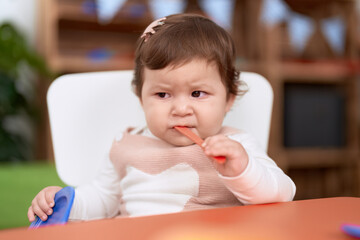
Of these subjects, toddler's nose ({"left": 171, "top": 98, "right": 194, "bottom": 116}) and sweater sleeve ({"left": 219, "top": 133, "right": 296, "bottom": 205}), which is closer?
sweater sleeve ({"left": 219, "top": 133, "right": 296, "bottom": 205})

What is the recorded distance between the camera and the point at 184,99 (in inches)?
28.4

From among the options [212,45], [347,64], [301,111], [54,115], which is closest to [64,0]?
[301,111]

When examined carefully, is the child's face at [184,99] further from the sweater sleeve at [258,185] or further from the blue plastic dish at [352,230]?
the blue plastic dish at [352,230]

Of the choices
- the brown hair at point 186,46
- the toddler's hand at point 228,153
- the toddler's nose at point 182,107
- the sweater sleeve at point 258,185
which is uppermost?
the brown hair at point 186,46

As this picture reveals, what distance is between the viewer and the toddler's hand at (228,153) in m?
0.55

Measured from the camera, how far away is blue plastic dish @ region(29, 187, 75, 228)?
0.61m

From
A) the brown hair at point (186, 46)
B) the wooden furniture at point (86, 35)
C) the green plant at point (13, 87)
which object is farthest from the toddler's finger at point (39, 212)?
the wooden furniture at point (86, 35)

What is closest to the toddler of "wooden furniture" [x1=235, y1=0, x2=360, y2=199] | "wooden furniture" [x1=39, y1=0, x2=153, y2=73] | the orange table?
the orange table

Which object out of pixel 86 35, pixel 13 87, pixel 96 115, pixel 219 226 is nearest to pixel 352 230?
pixel 219 226

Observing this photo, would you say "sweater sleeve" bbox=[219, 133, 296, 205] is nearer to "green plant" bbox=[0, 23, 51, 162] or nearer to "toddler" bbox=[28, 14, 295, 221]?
"toddler" bbox=[28, 14, 295, 221]

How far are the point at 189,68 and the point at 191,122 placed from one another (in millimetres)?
87

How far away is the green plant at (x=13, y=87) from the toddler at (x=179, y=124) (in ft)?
5.58

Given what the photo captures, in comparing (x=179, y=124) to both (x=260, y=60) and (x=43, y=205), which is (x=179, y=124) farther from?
(x=260, y=60)

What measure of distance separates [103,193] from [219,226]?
0.50 meters
